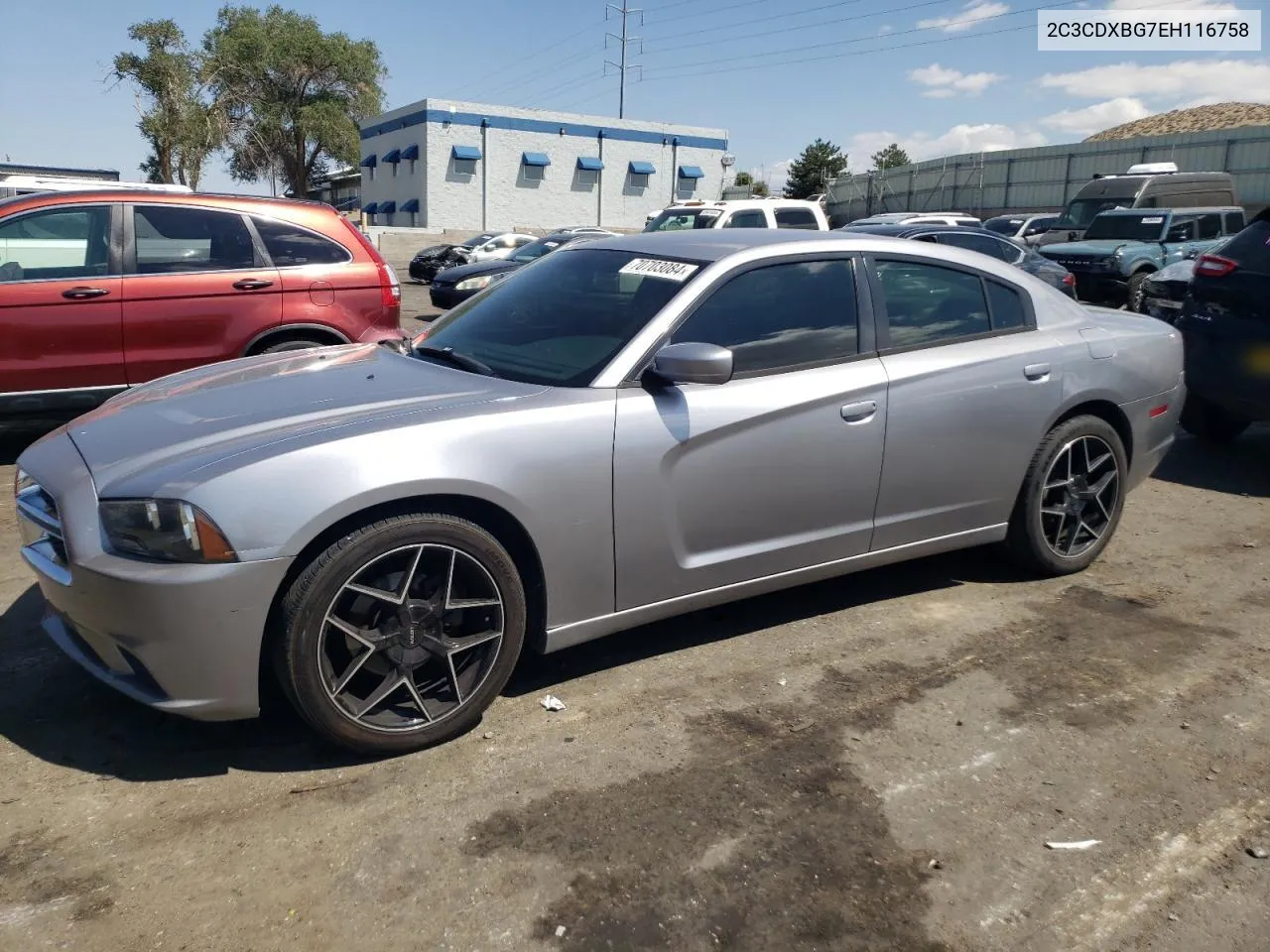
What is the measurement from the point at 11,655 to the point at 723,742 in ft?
8.60

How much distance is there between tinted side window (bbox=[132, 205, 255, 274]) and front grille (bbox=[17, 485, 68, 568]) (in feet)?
12.4

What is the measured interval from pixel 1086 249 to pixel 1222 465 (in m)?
10.5

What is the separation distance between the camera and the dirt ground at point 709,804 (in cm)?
242

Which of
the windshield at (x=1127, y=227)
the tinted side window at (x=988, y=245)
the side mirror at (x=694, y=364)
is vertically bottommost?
the side mirror at (x=694, y=364)

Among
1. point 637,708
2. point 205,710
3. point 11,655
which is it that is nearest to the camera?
point 205,710

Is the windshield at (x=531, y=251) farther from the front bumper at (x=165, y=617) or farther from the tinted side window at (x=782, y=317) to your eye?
the front bumper at (x=165, y=617)

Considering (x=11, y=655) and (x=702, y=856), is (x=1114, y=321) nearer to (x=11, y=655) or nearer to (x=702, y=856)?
(x=702, y=856)

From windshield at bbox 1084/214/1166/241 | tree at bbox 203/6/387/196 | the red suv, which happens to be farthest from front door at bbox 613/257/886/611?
tree at bbox 203/6/387/196

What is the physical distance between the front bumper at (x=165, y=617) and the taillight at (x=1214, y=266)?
20.8 ft

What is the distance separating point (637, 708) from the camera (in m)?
Result: 3.44

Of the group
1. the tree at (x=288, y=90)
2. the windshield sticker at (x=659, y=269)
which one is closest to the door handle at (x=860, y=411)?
the windshield sticker at (x=659, y=269)

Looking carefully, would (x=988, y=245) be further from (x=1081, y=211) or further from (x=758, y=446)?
(x=758, y=446)

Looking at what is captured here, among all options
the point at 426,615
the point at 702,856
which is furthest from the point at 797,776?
the point at 426,615

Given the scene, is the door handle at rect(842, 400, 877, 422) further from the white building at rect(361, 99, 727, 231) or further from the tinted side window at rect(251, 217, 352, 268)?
the white building at rect(361, 99, 727, 231)
